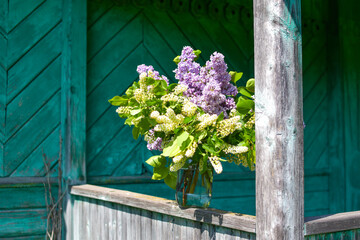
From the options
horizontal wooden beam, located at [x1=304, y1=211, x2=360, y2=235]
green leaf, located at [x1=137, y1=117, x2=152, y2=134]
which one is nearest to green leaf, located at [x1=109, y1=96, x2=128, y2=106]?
green leaf, located at [x1=137, y1=117, x2=152, y2=134]

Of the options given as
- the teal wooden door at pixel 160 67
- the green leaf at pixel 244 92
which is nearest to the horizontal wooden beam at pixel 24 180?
the teal wooden door at pixel 160 67

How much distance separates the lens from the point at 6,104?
364 cm

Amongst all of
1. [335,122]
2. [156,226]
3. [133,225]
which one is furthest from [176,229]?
[335,122]

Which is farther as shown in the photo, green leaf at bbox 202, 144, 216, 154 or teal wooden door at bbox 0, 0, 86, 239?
teal wooden door at bbox 0, 0, 86, 239

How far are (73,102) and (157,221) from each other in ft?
4.89

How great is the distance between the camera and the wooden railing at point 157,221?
2.11 meters

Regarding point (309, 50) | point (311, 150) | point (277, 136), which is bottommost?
point (277, 136)

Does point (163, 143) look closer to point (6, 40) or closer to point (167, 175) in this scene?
point (167, 175)

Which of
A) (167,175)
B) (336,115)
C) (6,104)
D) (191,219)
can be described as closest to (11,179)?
(6,104)

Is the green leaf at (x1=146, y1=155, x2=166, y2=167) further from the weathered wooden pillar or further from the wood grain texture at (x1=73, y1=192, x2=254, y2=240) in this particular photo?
the weathered wooden pillar

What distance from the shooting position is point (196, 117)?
236cm

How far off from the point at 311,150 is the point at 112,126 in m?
2.31

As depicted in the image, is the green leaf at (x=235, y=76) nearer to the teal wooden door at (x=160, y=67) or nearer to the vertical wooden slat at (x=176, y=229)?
the vertical wooden slat at (x=176, y=229)

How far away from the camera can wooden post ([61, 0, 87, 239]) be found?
375 centimetres
